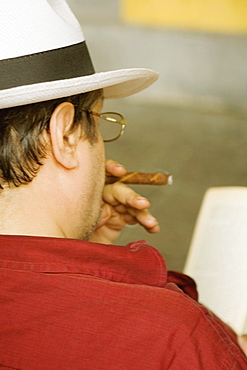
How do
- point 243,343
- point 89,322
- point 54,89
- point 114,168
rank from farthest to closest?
point 114,168 < point 243,343 < point 54,89 < point 89,322

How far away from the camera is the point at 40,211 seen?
104 centimetres

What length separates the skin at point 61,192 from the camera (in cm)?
102

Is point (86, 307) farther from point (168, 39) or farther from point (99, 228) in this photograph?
point (168, 39)

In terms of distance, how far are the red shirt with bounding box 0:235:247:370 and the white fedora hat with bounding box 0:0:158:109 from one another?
252mm

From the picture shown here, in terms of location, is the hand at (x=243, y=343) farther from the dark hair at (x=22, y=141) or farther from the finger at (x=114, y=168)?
the dark hair at (x=22, y=141)

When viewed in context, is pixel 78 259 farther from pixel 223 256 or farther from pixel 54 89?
pixel 223 256

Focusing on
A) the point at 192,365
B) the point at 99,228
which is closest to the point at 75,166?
the point at 192,365

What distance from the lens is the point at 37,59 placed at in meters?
1.04

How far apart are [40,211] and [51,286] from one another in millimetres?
192

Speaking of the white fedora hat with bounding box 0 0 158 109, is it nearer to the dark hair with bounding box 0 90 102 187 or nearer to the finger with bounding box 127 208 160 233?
the dark hair with bounding box 0 90 102 187

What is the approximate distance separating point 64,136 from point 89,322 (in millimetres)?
358

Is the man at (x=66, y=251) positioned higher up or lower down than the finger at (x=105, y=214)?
higher up

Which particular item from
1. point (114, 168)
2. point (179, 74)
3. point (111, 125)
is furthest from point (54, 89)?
point (179, 74)

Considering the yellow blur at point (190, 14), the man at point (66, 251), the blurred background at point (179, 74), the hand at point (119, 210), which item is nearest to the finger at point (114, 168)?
the hand at point (119, 210)
